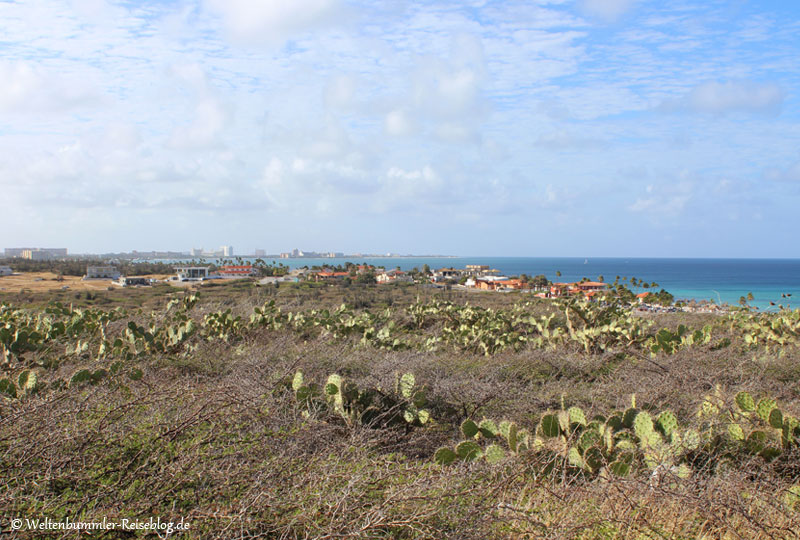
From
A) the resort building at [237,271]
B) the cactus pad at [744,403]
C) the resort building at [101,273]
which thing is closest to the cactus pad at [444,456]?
the cactus pad at [744,403]

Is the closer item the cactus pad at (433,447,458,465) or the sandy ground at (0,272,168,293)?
the cactus pad at (433,447,458,465)

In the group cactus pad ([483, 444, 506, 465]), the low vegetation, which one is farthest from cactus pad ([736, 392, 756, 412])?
cactus pad ([483, 444, 506, 465])

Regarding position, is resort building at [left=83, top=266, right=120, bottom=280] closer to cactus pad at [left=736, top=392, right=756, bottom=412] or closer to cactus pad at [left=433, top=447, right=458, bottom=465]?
cactus pad at [left=433, top=447, right=458, bottom=465]

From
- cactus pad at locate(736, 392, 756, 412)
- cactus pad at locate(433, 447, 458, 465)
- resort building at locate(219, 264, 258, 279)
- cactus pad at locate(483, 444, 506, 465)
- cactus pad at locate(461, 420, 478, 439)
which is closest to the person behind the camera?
cactus pad at locate(483, 444, 506, 465)

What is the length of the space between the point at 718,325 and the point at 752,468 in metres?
8.68

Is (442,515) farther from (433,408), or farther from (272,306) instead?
(272,306)

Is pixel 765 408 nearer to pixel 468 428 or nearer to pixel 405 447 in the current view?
pixel 468 428

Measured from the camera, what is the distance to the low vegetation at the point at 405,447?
267cm

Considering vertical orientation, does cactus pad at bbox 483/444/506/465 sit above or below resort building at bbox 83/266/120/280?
above

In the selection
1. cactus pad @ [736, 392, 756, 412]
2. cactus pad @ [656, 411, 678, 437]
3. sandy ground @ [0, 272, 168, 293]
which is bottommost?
sandy ground @ [0, 272, 168, 293]

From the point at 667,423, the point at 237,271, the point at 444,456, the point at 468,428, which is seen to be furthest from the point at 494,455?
the point at 237,271

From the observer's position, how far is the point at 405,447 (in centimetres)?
415

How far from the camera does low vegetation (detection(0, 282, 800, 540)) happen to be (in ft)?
8.75

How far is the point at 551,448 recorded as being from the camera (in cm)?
359
